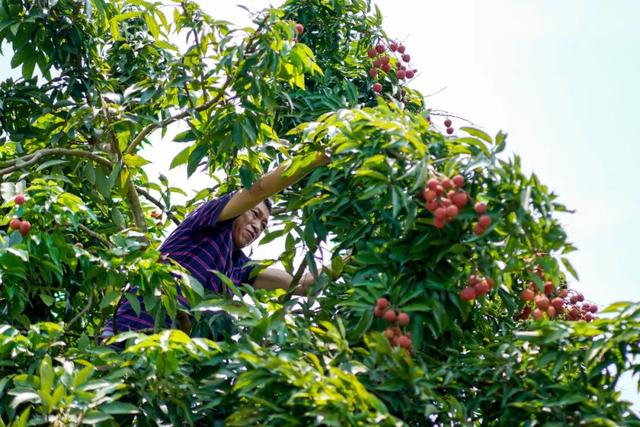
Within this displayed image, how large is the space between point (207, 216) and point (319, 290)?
0.48m

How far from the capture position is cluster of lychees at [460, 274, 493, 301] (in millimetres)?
3426

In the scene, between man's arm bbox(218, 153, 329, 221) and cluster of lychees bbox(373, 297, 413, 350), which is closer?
cluster of lychees bbox(373, 297, 413, 350)

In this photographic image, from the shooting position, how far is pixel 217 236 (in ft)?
14.3

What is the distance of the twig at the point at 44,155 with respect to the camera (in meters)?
4.30

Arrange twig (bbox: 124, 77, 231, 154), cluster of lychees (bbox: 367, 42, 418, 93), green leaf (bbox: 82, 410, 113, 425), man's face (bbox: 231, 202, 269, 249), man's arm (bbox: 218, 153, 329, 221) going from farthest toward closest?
cluster of lychees (bbox: 367, 42, 418, 93) < man's face (bbox: 231, 202, 269, 249) < twig (bbox: 124, 77, 231, 154) < man's arm (bbox: 218, 153, 329, 221) < green leaf (bbox: 82, 410, 113, 425)

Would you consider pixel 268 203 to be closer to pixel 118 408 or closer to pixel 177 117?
pixel 177 117

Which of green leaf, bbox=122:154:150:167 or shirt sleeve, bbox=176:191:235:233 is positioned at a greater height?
green leaf, bbox=122:154:150:167

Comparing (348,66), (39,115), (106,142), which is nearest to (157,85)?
A: (106,142)

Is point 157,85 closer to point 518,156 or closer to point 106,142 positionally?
point 106,142

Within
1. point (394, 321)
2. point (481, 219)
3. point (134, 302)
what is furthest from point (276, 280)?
point (481, 219)

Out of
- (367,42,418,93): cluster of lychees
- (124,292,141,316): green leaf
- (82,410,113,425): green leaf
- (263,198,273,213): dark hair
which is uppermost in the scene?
(367,42,418,93): cluster of lychees

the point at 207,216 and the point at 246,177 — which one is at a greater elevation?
the point at 246,177

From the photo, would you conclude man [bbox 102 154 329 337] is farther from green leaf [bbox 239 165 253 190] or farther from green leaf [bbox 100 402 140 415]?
green leaf [bbox 100 402 140 415]

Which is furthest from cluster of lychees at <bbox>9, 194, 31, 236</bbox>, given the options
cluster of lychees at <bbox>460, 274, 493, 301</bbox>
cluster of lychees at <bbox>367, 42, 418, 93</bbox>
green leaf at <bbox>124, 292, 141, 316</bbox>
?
cluster of lychees at <bbox>367, 42, 418, 93</bbox>
